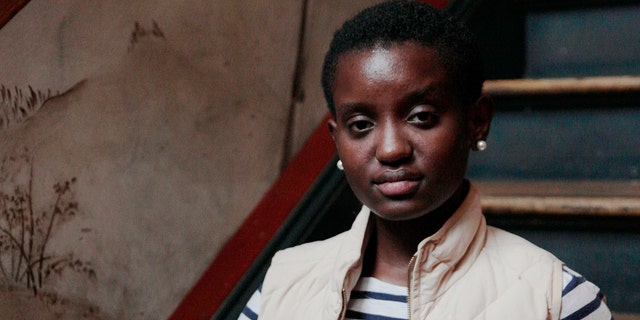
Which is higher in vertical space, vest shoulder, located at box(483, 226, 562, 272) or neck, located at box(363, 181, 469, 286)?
neck, located at box(363, 181, 469, 286)

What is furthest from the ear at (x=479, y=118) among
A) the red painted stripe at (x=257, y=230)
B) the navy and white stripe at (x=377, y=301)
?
the red painted stripe at (x=257, y=230)

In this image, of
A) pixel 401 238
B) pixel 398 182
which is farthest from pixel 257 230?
pixel 398 182

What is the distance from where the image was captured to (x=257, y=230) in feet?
5.24

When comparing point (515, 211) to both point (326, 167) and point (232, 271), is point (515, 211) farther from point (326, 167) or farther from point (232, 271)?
point (232, 271)

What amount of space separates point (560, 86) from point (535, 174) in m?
0.20

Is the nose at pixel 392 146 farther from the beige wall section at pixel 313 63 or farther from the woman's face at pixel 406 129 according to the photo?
the beige wall section at pixel 313 63

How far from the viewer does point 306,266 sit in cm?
110

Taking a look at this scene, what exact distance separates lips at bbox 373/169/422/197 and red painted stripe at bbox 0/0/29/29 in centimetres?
83

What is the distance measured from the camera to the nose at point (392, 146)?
914 millimetres

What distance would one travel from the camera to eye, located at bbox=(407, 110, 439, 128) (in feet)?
3.03

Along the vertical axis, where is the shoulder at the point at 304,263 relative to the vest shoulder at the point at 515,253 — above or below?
above

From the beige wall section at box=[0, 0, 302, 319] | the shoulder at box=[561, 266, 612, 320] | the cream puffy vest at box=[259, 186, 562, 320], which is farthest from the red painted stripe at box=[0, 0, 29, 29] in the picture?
the shoulder at box=[561, 266, 612, 320]

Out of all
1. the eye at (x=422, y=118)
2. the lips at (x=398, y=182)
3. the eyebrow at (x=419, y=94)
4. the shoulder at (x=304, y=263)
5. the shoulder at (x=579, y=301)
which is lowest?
the shoulder at (x=579, y=301)

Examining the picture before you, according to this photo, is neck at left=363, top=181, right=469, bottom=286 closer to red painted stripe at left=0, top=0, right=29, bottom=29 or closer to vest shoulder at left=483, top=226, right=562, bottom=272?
vest shoulder at left=483, top=226, right=562, bottom=272
